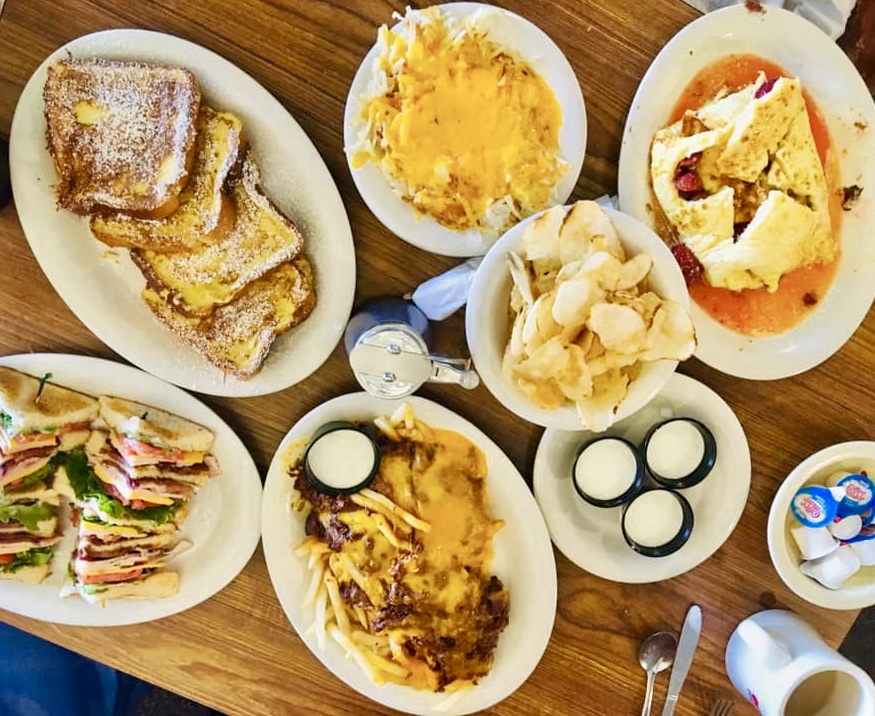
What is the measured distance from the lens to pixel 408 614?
1802mm

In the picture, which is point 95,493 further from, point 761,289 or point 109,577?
point 761,289

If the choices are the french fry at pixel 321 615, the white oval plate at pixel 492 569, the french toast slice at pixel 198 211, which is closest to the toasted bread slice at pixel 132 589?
the white oval plate at pixel 492 569

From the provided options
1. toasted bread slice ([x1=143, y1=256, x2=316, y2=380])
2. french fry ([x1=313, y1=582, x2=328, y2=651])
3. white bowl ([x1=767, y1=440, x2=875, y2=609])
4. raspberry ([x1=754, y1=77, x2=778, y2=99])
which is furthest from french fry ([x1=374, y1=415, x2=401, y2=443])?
raspberry ([x1=754, y1=77, x2=778, y2=99])

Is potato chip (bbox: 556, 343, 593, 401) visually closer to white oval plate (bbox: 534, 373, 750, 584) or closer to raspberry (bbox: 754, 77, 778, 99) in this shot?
white oval plate (bbox: 534, 373, 750, 584)

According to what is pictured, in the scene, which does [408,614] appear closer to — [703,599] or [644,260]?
[703,599]

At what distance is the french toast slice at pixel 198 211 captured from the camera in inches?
67.1

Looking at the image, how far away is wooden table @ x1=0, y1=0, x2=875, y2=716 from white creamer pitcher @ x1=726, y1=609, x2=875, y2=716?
0.10 meters

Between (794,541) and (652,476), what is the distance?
1.33 ft

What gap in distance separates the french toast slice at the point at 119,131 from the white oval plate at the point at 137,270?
5 cm

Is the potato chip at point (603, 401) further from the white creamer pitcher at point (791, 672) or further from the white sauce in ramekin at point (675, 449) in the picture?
the white creamer pitcher at point (791, 672)

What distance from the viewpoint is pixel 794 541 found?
6.19 feet

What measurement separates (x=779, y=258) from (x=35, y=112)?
1661mm

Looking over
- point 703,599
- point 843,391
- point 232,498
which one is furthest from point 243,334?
point 843,391

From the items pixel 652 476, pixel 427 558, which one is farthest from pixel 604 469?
pixel 427 558
